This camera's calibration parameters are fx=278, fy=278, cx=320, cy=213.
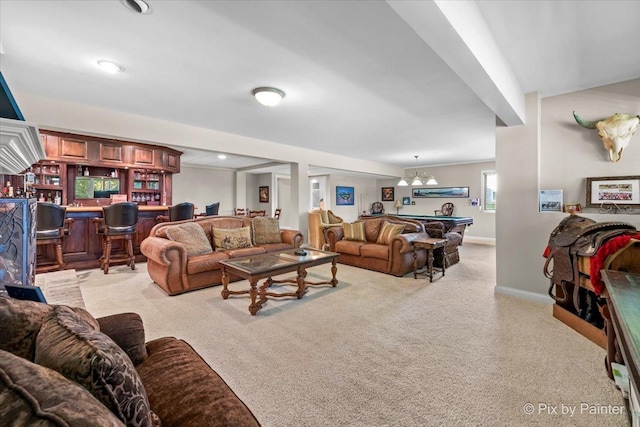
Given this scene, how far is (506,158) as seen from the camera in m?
3.48

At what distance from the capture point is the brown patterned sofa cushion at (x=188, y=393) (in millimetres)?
935

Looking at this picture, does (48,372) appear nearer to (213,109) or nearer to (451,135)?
(213,109)

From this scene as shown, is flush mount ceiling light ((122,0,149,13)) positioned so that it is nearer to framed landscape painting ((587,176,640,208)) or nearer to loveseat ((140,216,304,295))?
loveseat ((140,216,304,295))

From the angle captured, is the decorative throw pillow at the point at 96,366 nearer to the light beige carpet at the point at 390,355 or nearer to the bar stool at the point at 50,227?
the light beige carpet at the point at 390,355

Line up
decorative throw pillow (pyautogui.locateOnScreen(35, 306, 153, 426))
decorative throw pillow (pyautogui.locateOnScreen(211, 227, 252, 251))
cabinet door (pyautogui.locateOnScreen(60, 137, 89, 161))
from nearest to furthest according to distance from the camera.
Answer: decorative throw pillow (pyautogui.locateOnScreen(35, 306, 153, 426))
decorative throw pillow (pyautogui.locateOnScreen(211, 227, 252, 251))
cabinet door (pyautogui.locateOnScreen(60, 137, 89, 161))

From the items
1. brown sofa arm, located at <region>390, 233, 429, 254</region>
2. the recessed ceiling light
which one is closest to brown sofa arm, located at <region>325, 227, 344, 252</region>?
brown sofa arm, located at <region>390, 233, 429, 254</region>

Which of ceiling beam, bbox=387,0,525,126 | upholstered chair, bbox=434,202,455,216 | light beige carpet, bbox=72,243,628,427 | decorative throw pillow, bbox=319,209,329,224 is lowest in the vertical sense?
light beige carpet, bbox=72,243,628,427

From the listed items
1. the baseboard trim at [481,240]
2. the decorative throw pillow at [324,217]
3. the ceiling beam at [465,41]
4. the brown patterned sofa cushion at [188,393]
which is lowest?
the baseboard trim at [481,240]

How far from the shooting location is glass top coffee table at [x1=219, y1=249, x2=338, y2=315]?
9.75 feet

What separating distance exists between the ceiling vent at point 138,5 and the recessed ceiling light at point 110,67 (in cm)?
94

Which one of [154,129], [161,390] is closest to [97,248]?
[154,129]

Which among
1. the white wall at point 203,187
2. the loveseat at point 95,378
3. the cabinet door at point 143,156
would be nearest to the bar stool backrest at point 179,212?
the cabinet door at point 143,156

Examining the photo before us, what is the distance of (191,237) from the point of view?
3.96m

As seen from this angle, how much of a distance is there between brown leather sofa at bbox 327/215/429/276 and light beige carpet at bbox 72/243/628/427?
75 centimetres
